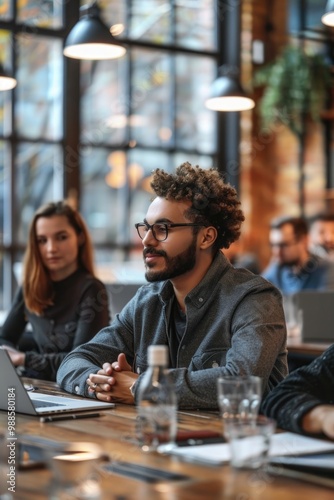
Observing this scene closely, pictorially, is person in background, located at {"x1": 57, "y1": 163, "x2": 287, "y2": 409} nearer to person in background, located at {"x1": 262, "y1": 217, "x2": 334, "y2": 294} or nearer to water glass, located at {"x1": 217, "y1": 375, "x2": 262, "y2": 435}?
water glass, located at {"x1": 217, "y1": 375, "x2": 262, "y2": 435}

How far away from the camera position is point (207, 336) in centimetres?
264

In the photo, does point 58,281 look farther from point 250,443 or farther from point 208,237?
point 250,443

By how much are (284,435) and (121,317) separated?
108 centimetres

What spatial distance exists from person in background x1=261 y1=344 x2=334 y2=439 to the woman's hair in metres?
2.03

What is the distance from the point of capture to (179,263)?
8.91 feet

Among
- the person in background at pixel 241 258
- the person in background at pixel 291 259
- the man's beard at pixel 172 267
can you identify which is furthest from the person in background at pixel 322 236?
the man's beard at pixel 172 267

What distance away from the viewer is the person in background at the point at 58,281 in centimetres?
390

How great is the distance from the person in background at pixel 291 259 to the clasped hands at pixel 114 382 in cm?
398

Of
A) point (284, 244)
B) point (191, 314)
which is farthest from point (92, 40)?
point (284, 244)

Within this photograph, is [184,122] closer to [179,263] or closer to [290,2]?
[290,2]

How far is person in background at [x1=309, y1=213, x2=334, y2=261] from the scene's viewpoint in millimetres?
7836

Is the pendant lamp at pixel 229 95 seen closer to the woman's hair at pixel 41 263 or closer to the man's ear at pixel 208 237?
the woman's hair at pixel 41 263

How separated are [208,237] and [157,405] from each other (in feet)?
3.59

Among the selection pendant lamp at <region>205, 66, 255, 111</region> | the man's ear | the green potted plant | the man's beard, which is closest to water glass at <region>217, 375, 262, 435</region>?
the man's beard
